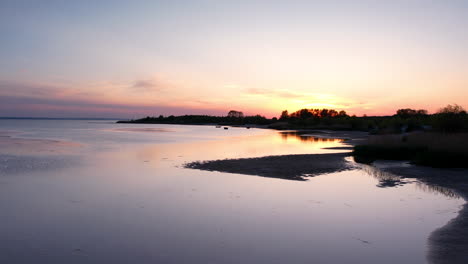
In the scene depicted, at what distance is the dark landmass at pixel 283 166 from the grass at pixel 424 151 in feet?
9.72

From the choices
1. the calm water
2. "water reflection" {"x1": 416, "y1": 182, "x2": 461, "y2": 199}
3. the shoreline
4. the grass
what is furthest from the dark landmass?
"water reflection" {"x1": 416, "y1": 182, "x2": 461, "y2": 199}

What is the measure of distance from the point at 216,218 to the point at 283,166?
11066mm

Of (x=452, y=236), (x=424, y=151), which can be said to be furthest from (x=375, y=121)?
(x=452, y=236)

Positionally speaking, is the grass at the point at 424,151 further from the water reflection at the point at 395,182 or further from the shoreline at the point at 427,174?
the water reflection at the point at 395,182

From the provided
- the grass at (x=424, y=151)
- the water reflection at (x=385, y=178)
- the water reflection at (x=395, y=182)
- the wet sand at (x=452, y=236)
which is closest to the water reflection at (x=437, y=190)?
the water reflection at (x=395, y=182)

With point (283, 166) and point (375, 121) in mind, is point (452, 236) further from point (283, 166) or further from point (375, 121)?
point (375, 121)

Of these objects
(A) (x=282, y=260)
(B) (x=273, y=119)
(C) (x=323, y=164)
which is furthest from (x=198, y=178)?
(B) (x=273, y=119)

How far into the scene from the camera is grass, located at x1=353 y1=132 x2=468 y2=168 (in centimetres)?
1883

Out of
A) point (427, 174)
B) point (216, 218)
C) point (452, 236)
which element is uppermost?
point (427, 174)

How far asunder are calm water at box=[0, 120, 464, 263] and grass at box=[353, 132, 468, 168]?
429cm

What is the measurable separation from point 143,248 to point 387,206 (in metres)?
8.12

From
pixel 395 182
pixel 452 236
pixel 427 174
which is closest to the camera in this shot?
pixel 452 236

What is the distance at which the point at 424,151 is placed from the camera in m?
21.2

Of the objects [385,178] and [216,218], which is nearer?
[216,218]
